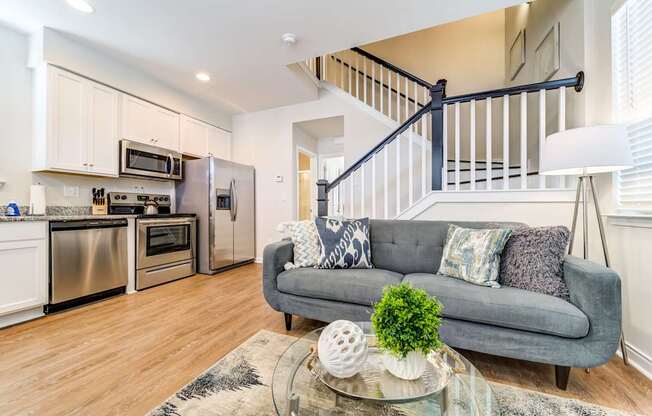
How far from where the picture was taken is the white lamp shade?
4.99ft

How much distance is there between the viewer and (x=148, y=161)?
3385 millimetres

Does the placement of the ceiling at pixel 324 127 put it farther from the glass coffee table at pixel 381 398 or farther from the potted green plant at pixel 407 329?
the glass coffee table at pixel 381 398

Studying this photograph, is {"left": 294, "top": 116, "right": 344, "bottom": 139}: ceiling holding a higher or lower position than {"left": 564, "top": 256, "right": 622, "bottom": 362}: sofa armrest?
higher

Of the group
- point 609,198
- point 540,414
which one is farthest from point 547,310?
point 609,198

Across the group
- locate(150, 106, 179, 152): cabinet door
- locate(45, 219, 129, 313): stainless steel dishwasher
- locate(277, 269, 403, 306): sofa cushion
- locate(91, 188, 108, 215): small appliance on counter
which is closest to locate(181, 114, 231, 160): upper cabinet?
locate(150, 106, 179, 152): cabinet door

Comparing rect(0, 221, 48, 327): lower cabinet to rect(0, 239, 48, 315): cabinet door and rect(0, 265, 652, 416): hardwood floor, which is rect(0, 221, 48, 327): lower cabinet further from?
rect(0, 265, 652, 416): hardwood floor

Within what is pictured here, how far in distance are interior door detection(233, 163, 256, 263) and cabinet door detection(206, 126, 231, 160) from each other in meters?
0.53

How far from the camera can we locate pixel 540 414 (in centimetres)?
122

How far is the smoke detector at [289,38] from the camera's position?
266 cm

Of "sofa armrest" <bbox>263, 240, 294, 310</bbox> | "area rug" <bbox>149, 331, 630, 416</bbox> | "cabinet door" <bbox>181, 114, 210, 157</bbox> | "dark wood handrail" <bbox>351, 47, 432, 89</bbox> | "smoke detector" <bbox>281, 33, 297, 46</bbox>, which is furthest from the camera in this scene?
"cabinet door" <bbox>181, 114, 210, 157</bbox>

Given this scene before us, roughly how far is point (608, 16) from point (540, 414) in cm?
259

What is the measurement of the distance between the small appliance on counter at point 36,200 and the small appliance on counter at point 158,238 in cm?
64

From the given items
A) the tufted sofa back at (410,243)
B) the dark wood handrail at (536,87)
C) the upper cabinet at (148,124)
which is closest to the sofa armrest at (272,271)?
the tufted sofa back at (410,243)

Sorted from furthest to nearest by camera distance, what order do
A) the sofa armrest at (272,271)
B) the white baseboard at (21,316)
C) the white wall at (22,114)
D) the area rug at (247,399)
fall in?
1. the white wall at (22,114)
2. the white baseboard at (21,316)
3. the sofa armrest at (272,271)
4. the area rug at (247,399)
